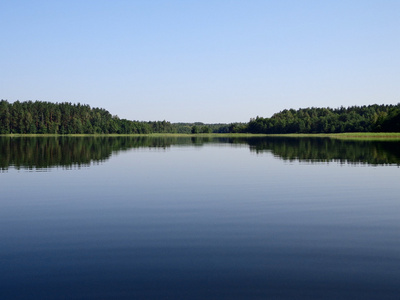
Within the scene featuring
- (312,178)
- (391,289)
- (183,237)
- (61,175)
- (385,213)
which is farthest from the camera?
(61,175)

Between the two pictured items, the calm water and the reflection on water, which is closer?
the calm water

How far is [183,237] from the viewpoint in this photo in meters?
14.8

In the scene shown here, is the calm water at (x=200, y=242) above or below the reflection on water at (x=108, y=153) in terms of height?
below

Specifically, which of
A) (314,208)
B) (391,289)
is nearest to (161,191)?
(314,208)

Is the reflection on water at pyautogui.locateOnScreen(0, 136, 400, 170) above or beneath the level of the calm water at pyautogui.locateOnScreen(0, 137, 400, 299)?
above

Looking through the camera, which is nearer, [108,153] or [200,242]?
[200,242]

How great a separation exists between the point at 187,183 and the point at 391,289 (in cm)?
2146

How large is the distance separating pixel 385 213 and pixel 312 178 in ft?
44.9

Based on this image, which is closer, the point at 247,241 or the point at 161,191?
the point at 247,241

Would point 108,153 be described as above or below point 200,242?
above

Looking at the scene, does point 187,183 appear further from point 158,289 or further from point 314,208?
point 158,289

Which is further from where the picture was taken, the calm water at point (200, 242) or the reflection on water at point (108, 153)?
the reflection on water at point (108, 153)

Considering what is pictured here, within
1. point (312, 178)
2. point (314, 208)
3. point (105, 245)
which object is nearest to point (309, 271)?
point (105, 245)

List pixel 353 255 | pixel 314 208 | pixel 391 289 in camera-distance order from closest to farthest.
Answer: pixel 391 289
pixel 353 255
pixel 314 208
